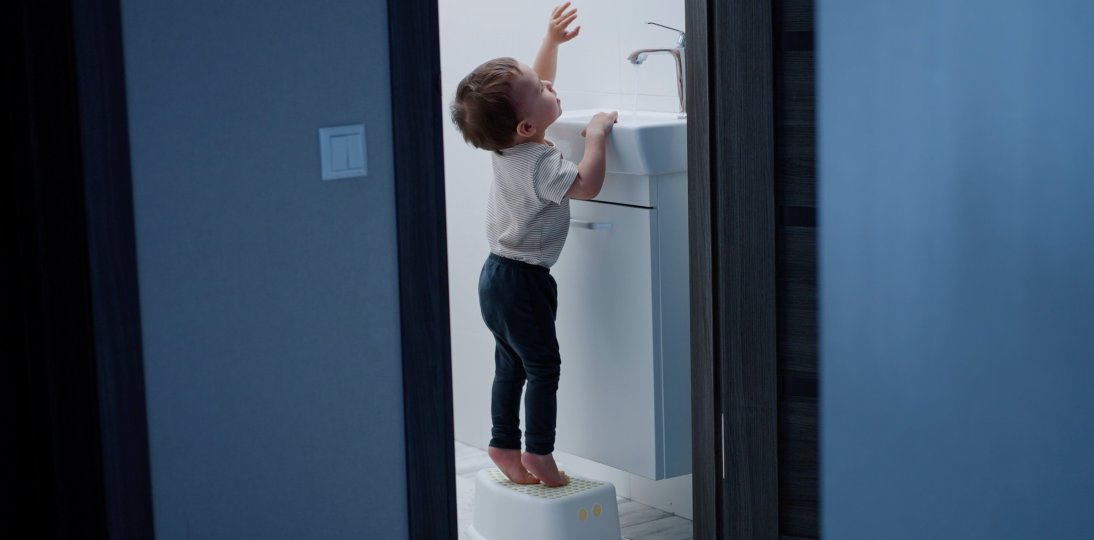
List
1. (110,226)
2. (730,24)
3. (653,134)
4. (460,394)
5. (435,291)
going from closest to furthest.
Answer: (110,226) < (730,24) < (435,291) < (653,134) < (460,394)

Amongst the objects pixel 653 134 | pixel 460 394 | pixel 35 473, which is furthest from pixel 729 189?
pixel 460 394

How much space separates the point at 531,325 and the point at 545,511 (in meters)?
0.40

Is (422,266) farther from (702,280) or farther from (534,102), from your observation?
(534,102)

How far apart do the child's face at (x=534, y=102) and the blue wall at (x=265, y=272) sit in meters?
0.67

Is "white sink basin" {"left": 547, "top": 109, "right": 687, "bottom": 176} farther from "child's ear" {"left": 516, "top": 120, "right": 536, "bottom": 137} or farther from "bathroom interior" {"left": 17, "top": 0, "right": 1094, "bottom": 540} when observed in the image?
"bathroom interior" {"left": 17, "top": 0, "right": 1094, "bottom": 540}

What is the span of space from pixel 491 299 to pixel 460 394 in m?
0.99

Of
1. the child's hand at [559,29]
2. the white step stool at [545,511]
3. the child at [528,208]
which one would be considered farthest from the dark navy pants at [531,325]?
the child's hand at [559,29]

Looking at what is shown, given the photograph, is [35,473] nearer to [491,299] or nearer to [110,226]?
[110,226]

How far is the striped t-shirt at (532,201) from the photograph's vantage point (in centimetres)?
256

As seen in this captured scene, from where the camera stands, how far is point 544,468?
2.67m

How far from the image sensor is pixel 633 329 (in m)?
2.64

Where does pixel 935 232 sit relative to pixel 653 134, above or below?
below

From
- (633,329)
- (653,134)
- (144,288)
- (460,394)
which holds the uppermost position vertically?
(653,134)

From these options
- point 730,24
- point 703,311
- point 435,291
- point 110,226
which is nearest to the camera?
point 110,226
